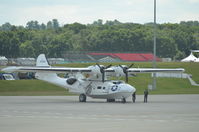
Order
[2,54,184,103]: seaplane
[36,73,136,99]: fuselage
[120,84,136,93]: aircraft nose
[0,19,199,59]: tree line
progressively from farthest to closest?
1. [0,19,199,59]: tree line
2. [2,54,184,103]: seaplane
3. [36,73,136,99]: fuselage
4. [120,84,136,93]: aircraft nose

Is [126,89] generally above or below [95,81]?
below

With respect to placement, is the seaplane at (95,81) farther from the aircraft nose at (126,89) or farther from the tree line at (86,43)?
the tree line at (86,43)

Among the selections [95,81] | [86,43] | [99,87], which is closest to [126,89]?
[99,87]

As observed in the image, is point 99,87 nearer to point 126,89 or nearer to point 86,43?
point 126,89

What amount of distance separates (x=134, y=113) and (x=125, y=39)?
13677 centimetres

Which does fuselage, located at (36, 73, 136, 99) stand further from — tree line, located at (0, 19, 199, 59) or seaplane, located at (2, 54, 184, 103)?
tree line, located at (0, 19, 199, 59)

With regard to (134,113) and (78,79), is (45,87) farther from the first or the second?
(134,113)

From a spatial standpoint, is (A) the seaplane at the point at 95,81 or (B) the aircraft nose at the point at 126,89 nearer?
(B) the aircraft nose at the point at 126,89

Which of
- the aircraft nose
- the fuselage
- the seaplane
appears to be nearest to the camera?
the aircraft nose

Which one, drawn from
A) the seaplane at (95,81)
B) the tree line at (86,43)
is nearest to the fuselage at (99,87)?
the seaplane at (95,81)

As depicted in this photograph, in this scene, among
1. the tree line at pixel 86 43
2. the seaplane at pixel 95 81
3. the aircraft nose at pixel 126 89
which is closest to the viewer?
the aircraft nose at pixel 126 89

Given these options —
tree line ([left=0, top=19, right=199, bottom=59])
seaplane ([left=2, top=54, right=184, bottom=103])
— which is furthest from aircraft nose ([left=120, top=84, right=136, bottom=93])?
tree line ([left=0, top=19, right=199, bottom=59])

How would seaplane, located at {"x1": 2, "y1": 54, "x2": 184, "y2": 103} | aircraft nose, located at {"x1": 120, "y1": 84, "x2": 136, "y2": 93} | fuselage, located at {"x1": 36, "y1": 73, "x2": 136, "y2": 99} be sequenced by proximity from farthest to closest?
seaplane, located at {"x1": 2, "y1": 54, "x2": 184, "y2": 103} → fuselage, located at {"x1": 36, "y1": 73, "x2": 136, "y2": 99} → aircraft nose, located at {"x1": 120, "y1": 84, "x2": 136, "y2": 93}

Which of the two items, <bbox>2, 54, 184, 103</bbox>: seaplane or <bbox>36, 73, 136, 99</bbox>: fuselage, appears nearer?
<bbox>36, 73, 136, 99</bbox>: fuselage
